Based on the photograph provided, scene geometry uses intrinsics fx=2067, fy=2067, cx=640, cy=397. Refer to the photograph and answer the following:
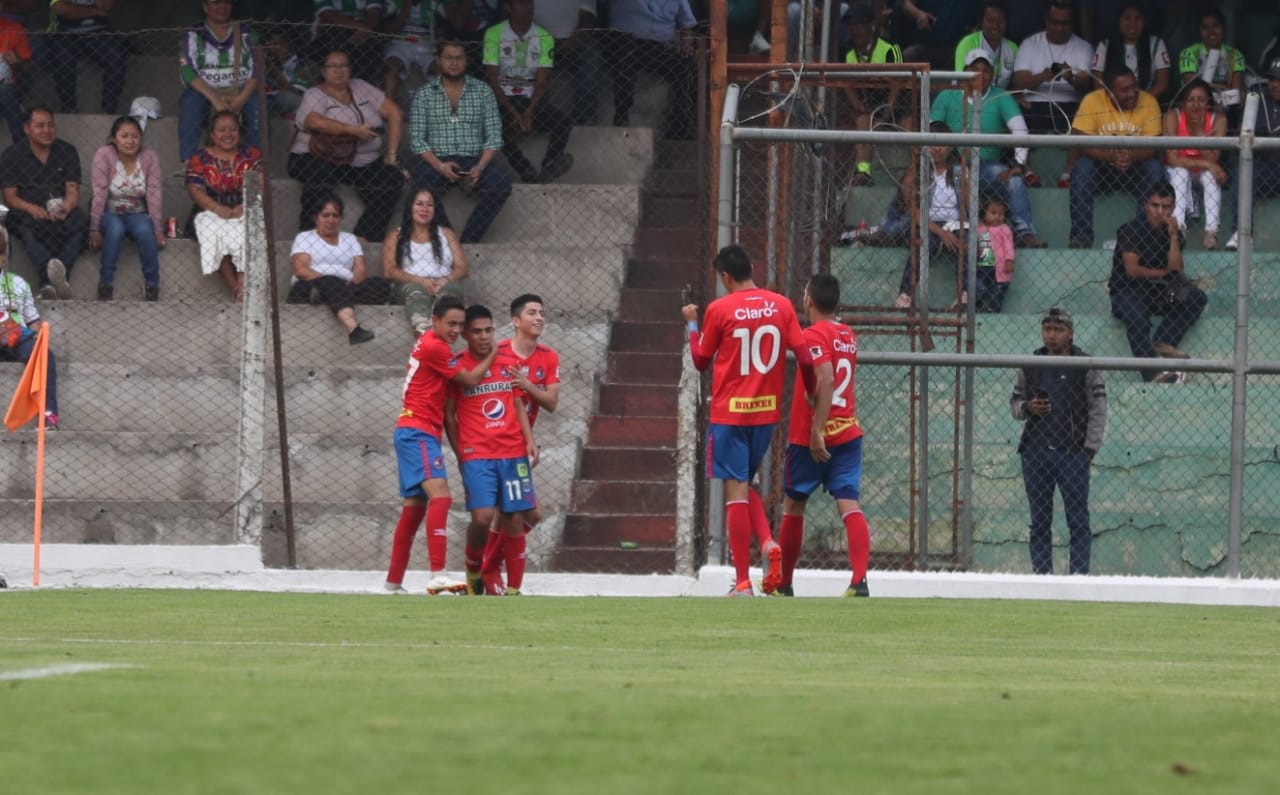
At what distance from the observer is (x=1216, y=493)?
13562 millimetres

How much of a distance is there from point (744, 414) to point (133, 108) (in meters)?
9.05

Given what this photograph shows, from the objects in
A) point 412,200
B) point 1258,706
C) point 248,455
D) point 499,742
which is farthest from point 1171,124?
point 499,742

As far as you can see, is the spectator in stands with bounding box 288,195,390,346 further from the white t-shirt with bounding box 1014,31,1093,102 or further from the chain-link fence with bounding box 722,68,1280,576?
the white t-shirt with bounding box 1014,31,1093,102

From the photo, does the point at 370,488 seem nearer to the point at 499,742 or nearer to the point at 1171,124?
the point at 1171,124

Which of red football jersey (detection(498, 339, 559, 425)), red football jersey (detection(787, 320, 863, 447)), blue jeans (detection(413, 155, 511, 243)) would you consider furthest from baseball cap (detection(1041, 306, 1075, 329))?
blue jeans (detection(413, 155, 511, 243))

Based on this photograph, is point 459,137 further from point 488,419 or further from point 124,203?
point 488,419

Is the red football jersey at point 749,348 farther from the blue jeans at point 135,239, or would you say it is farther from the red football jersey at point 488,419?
the blue jeans at point 135,239

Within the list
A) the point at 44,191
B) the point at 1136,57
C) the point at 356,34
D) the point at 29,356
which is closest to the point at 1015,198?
the point at 1136,57

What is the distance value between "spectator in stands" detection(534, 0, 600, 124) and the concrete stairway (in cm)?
95

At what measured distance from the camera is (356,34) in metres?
18.5

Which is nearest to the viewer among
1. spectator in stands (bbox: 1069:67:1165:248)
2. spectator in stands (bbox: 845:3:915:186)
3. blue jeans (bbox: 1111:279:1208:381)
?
blue jeans (bbox: 1111:279:1208:381)

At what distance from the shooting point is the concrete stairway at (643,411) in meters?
15.6

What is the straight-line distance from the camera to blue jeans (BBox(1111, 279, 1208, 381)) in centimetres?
1356

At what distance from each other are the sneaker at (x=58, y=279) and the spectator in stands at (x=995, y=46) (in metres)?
7.94
